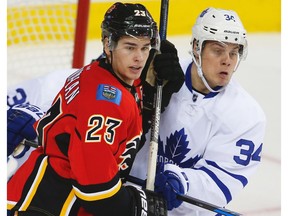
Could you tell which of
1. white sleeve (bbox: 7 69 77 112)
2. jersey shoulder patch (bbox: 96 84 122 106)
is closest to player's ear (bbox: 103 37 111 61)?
jersey shoulder patch (bbox: 96 84 122 106)

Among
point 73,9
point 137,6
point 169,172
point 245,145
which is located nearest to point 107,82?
point 137,6

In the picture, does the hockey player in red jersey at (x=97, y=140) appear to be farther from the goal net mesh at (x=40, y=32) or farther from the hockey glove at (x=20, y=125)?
the goal net mesh at (x=40, y=32)

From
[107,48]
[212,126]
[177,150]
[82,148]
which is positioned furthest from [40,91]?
[82,148]

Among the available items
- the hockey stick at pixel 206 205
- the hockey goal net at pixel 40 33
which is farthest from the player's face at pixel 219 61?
the hockey goal net at pixel 40 33

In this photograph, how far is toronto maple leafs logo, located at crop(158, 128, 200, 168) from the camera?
7.93ft

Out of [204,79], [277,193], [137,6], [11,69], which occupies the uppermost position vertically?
[137,6]

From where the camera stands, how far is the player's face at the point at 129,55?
6.34 ft

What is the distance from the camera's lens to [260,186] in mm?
3654

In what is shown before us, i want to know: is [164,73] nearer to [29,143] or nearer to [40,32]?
[29,143]

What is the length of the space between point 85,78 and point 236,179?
682 millimetres

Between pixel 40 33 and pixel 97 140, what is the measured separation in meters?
2.43

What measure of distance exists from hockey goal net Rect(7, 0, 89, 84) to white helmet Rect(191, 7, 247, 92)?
65.7 inches

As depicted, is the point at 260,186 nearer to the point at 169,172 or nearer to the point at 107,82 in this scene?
the point at 169,172

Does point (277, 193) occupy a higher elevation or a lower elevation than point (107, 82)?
lower
